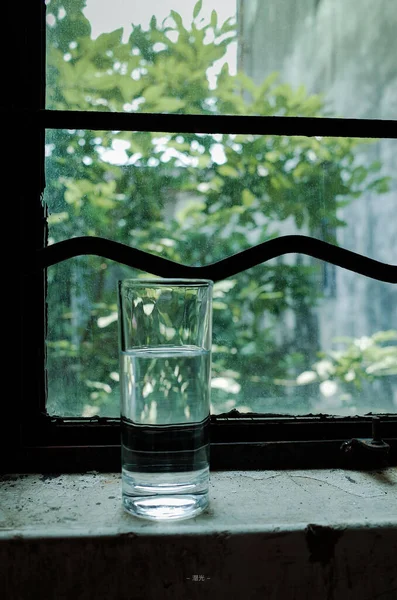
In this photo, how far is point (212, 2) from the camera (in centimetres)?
68

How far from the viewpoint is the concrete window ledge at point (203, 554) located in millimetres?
459

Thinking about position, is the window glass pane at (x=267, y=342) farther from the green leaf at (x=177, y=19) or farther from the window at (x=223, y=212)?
the green leaf at (x=177, y=19)

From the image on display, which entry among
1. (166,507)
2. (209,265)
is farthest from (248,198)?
(166,507)

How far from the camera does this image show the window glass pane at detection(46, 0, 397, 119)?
0.67 metres

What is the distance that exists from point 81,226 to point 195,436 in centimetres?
32

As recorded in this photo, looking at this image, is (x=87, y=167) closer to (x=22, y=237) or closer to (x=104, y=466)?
(x=22, y=237)

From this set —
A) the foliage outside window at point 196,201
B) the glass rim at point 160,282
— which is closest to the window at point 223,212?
the foliage outside window at point 196,201

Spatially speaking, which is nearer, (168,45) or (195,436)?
(195,436)

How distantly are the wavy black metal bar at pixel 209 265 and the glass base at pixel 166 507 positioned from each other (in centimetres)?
24

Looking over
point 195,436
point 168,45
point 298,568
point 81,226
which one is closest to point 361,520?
point 298,568

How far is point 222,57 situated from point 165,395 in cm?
46

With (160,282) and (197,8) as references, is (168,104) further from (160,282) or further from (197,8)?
(160,282)

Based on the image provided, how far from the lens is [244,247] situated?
2.23 ft

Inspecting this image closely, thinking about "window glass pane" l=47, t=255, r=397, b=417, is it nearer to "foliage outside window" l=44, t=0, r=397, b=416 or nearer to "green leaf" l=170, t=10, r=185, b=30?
"foliage outside window" l=44, t=0, r=397, b=416
